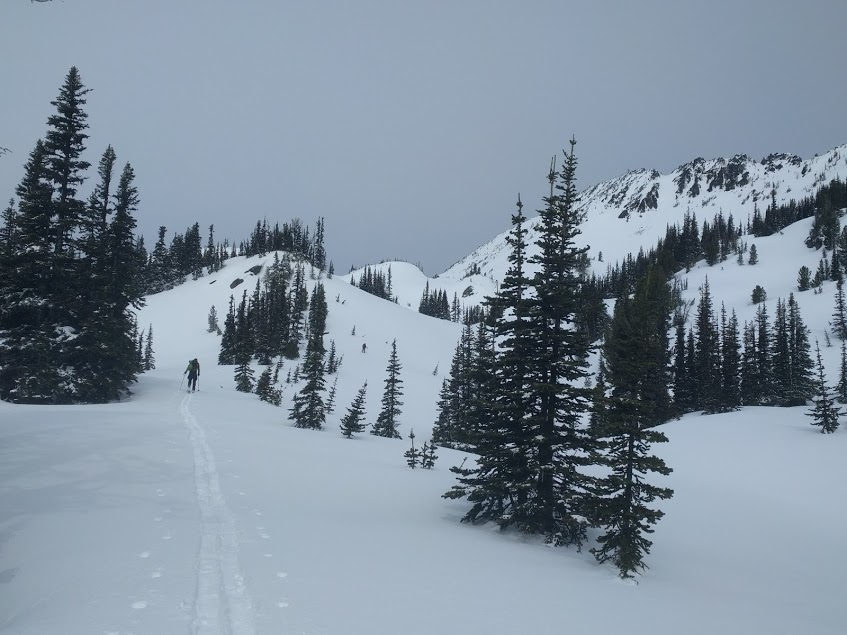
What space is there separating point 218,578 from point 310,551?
178cm

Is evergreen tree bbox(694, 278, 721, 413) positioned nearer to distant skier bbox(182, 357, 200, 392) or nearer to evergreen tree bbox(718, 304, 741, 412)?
evergreen tree bbox(718, 304, 741, 412)

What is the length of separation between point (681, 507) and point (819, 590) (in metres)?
9.11

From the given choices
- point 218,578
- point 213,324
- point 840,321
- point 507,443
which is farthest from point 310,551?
point 840,321

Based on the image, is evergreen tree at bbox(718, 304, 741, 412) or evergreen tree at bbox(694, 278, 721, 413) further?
evergreen tree at bbox(694, 278, 721, 413)

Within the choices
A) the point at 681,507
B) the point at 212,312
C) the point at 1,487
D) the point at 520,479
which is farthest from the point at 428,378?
the point at 1,487

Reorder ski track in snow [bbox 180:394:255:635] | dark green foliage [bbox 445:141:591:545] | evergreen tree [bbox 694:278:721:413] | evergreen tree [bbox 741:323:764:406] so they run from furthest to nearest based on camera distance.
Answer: evergreen tree [bbox 741:323:764:406] < evergreen tree [bbox 694:278:721:413] < dark green foliage [bbox 445:141:591:545] < ski track in snow [bbox 180:394:255:635]

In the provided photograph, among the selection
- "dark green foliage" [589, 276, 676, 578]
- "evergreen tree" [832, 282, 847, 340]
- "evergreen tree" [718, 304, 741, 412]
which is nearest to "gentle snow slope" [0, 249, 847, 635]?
"dark green foliage" [589, 276, 676, 578]

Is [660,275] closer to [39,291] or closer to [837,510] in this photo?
[837,510]

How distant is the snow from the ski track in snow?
0.03 metres

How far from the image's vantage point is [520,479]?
12.2m

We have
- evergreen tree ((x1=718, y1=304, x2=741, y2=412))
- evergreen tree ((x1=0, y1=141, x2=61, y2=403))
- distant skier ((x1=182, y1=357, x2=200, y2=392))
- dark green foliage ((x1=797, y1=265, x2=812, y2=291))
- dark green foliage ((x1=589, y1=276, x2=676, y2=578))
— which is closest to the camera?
dark green foliage ((x1=589, y1=276, x2=676, y2=578))

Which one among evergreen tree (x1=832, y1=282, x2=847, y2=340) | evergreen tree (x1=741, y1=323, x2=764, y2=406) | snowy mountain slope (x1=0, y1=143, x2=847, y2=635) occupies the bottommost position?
snowy mountain slope (x1=0, y1=143, x2=847, y2=635)

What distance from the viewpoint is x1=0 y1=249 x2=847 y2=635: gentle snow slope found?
4.99 metres

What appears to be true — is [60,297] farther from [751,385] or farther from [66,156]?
[751,385]
